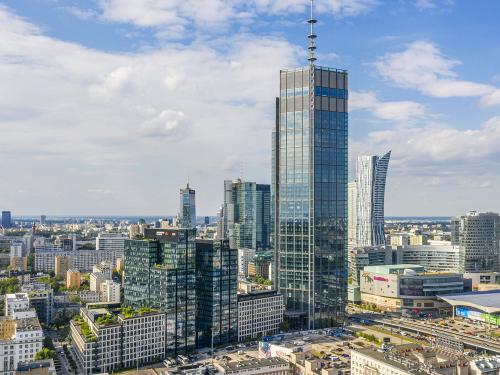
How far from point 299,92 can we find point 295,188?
92.1 feet

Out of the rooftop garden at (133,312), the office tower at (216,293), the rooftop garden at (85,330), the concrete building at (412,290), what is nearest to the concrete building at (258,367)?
the rooftop garden at (133,312)

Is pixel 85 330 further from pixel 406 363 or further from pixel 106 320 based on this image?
pixel 406 363

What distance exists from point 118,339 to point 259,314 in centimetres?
4308

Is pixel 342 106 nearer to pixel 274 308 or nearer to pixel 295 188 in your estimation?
pixel 295 188

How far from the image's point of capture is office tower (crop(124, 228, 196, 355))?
121062 millimetres

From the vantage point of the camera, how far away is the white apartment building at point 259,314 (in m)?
137

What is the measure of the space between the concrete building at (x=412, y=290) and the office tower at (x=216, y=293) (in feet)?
225

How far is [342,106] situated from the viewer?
6314 inches

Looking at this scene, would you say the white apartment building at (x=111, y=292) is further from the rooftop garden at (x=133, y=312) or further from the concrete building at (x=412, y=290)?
the concrete building at (x=412, y=290)

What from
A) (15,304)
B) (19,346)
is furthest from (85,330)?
(15,304)

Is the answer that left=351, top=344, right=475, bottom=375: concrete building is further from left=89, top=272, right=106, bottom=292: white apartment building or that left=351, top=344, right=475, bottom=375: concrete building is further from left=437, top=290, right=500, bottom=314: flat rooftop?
left=89, top=272, right=106, bottom=292: white apartment building

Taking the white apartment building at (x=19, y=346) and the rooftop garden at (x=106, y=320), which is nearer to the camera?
the white apartment building at (x=19, y=346)

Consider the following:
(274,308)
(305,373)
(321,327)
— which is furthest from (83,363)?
(321,327)

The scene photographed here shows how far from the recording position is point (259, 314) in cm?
14212
